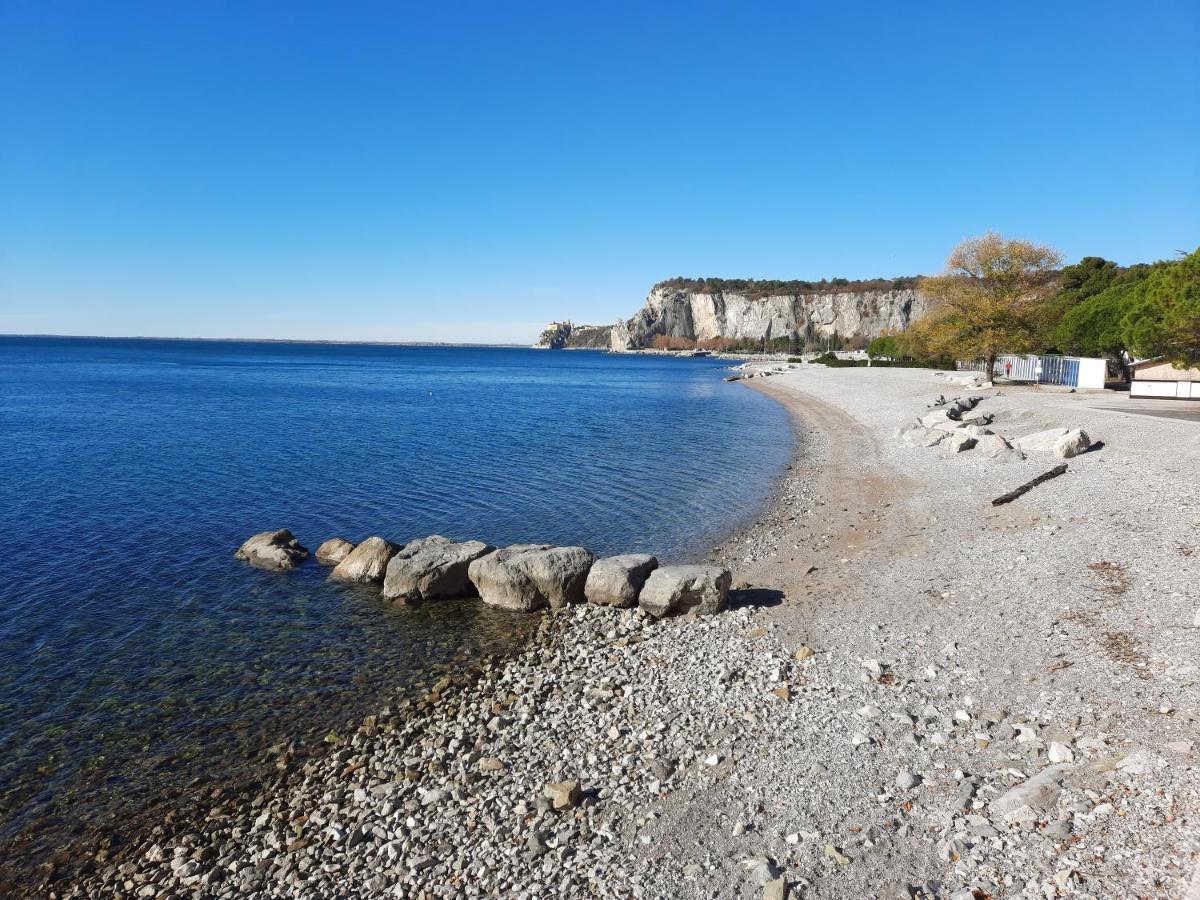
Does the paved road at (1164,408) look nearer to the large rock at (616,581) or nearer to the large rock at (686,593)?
the large rock at (686,593)

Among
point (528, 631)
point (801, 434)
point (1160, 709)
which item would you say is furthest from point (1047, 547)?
point (801, 434)

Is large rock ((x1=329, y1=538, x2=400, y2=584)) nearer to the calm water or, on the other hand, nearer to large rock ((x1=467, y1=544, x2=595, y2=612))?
the calm water

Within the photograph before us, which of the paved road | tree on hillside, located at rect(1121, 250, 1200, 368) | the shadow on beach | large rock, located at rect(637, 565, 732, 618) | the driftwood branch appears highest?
tree on hillside, located at rect(1121, 250, 1200, 368)

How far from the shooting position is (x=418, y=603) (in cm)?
1647

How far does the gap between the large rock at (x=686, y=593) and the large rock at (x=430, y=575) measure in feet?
14.8

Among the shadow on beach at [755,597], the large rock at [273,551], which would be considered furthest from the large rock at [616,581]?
the large rock at [273,551]

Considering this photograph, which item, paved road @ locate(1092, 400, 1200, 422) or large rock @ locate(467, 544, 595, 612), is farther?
paved road @ locate(1092, 400, 1200, 422)

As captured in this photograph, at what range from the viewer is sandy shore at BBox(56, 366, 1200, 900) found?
23.3 ft

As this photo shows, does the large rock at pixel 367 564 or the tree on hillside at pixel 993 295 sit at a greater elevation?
the tree on hillside at pixel 993 295

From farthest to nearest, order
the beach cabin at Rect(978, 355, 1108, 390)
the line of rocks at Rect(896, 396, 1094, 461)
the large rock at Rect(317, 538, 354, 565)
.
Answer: the beach cabin at Rect(978, 355, 1108, 390)
the line of rocks at Rect(896, 396, 1094, 461)
the large rock at Rect(317, 538, 354, 565)

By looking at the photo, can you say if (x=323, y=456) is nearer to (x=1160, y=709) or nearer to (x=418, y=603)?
(x=418, y=603)

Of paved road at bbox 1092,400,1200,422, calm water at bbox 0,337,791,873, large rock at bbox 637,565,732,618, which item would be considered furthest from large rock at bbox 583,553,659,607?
paved road at bbox 1092,400,1200,422

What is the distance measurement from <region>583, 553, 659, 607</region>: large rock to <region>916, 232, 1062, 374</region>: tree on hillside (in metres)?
45.0

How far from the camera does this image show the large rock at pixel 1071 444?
25242 millimetres
